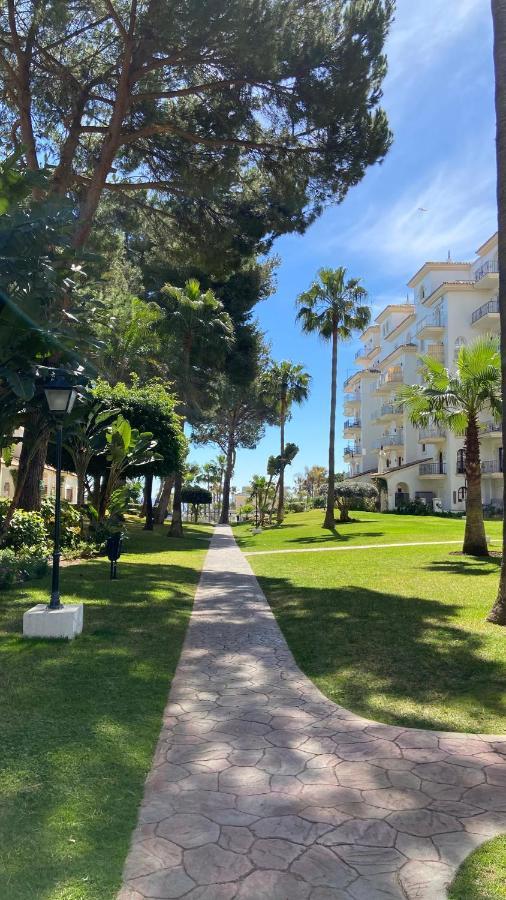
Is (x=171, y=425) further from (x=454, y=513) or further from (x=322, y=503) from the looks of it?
(x=322, y=503)

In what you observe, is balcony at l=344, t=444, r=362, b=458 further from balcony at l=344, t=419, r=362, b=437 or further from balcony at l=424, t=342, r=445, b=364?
balcony at l=424, t=342, r=445, b=364

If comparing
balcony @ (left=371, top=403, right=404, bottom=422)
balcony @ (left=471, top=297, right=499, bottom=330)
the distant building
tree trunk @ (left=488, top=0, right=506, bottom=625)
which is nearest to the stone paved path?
tree trunk @ (left=488, top=0, right=506, bottom=625)

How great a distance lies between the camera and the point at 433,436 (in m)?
44.7

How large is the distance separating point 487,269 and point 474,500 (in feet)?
90.7

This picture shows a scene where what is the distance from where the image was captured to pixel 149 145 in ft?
53.6

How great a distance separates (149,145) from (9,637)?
1353 cm

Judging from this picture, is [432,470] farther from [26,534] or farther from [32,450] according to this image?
[32,450]

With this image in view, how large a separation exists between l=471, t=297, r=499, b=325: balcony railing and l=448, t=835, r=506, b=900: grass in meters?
39.3

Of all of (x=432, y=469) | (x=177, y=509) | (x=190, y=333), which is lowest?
(x=177, y=509)

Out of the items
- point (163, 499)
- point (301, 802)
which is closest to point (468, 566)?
point (301, 802)

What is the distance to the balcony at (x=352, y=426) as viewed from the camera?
67.4m

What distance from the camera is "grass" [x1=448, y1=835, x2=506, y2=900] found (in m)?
2.74

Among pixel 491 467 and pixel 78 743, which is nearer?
pixel 78 743

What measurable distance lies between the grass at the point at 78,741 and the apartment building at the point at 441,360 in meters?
29.5
